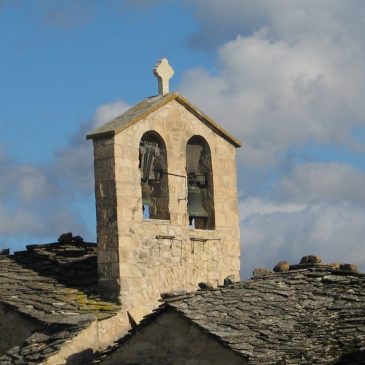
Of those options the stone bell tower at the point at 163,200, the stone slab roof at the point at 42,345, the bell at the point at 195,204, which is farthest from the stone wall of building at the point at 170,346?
the bell at the point at 195,204

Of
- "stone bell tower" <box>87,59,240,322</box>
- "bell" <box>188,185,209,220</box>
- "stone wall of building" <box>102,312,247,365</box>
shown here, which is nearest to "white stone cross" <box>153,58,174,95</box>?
"stone bell tower" <box>87,59,240,322</box>

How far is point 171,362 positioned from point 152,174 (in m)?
4.73

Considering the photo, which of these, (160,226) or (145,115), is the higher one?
(145,115)

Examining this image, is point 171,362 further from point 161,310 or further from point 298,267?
point 298,267

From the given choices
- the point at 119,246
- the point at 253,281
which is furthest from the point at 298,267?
the point at 119,246

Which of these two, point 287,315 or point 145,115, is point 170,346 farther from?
point 145,115

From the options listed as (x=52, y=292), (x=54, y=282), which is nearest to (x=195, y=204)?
(x=54, y=282)

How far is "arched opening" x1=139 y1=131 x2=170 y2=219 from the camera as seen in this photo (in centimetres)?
2338

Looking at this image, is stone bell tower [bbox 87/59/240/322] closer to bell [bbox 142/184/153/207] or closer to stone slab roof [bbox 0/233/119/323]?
bell [bbox 142/184/153/207]

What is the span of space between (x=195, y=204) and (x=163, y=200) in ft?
2.65

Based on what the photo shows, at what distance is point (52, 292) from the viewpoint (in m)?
22.9

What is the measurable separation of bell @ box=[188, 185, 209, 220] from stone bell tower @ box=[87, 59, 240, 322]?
0.05 feet

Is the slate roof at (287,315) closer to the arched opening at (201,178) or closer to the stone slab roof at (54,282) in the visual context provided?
the stone slab roof at (54,282)

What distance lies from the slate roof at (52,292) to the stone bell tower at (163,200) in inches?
18.6
